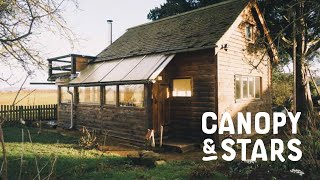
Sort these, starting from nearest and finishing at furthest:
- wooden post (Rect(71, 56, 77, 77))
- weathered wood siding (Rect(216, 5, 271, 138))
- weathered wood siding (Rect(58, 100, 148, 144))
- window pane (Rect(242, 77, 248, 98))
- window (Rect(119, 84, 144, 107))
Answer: weathered wood siding (Rect(216, 5, 271, 138)), weathered wood siding (Rect(58, 100, 148, 144)), window (Rect(119, 84, 144, 107)), window pane (Rect(242, 77, 248, 98)), wooden post (Rect(71, 56, 77, 77))

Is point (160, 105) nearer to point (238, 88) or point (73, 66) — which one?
point (238, 88)

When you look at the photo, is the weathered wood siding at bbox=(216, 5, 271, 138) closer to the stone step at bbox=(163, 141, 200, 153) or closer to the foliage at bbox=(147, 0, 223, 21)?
the stone step at bbox=(163, 141, 200, 153)

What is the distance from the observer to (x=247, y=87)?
15773 millimetres

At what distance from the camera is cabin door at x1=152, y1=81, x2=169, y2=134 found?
540 inches

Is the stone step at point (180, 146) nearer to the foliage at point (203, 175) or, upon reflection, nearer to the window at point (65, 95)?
the foliage at point (203, 175)

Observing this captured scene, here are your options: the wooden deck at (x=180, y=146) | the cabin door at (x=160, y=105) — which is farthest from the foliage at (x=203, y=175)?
the cabin door at (x=160, y=105)

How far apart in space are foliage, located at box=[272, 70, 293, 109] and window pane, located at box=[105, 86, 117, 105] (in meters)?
15.0

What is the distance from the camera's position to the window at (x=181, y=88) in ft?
46.5

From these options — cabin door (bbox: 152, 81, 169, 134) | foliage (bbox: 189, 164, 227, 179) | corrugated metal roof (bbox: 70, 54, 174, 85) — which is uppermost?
corrugated metal roof (bbox: 70, 54, 174, 85)

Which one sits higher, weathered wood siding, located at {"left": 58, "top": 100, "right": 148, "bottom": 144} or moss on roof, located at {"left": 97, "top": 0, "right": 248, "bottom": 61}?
moss on roof, located at {"left": 97, "top": 0, "right": 248, "bottom": 61}

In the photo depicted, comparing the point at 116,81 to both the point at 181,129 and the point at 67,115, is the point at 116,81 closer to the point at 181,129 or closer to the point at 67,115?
the point at 181,129

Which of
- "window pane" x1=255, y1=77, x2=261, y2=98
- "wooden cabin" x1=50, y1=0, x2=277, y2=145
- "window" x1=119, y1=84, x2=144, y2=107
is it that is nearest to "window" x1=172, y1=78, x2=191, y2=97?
"wooden cabin" x1=50, y1=0, x2=277, y2=145

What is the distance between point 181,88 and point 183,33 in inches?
120

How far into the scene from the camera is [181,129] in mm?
14211
